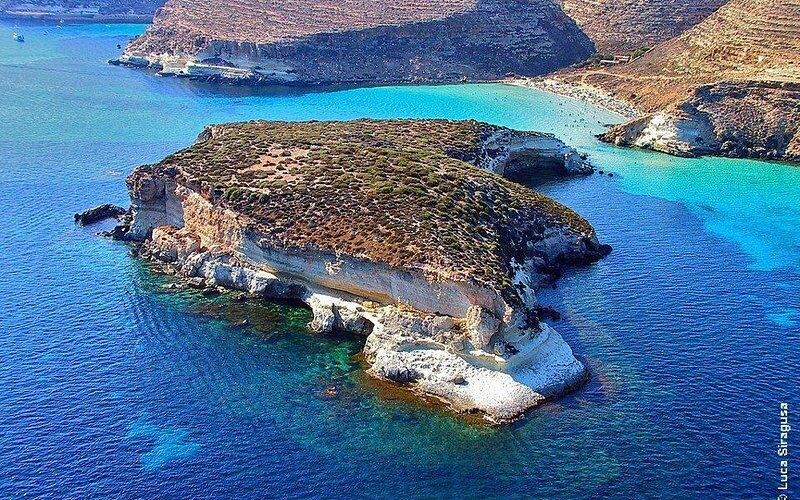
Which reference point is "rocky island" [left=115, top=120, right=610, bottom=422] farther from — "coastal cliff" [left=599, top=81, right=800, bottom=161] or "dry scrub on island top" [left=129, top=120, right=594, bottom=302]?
"coastal cliff" [left=599, top=81, right=800, bottom=161]

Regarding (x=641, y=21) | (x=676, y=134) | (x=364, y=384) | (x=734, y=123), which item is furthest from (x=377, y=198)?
(x=641, y=21)

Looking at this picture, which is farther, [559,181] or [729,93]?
[729,93]

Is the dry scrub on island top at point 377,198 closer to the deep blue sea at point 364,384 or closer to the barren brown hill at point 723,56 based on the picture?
the deep blue sea at point 364,384

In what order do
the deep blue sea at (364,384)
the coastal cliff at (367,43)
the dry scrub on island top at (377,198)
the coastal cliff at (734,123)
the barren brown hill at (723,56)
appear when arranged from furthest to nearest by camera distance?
the coastal cliff at (367,43)
the barren brown hill at (723,56)
the coastal cliff at (734,123)
the dry scrub on island top at (377,198)
the deep blue sea at (364,384)

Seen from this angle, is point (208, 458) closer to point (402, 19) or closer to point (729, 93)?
point (729, 93)

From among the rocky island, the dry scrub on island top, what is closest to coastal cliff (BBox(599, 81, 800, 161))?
the rocky island

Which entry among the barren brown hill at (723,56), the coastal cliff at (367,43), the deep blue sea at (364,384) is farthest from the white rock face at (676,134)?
the coastal cliff at (367,43)

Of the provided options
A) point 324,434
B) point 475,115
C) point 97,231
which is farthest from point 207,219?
point 475,115
